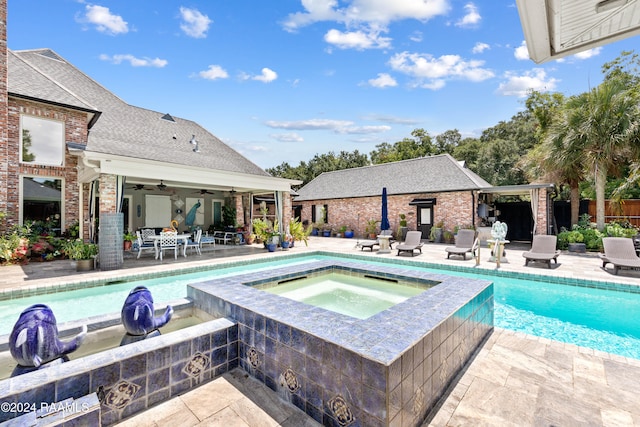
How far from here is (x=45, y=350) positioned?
2.63m

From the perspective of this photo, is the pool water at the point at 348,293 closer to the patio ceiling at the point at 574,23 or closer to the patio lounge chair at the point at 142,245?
the patio ceiling at the point at 574,23

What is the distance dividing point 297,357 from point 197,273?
287 inches

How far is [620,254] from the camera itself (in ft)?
27.3

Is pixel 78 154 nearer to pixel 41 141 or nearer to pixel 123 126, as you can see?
pixel 41 141

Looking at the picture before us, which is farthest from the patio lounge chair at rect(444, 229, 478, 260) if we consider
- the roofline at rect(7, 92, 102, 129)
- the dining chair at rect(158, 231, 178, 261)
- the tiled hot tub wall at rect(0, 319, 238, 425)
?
the roofline at rect(7, 92, 102, 129)

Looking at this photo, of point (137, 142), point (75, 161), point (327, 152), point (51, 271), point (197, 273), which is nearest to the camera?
point (51, 271)

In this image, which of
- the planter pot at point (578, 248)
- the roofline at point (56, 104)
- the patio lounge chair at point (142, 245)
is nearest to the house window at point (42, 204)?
the roofline at point (56, 104)

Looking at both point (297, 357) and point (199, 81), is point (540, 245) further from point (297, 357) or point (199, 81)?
point (199, 81)

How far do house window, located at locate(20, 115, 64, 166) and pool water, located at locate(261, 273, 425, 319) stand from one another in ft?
37.2

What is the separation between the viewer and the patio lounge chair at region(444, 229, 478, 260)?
10.5 metres

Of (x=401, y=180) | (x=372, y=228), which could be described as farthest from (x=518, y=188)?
(x=372, y=228)

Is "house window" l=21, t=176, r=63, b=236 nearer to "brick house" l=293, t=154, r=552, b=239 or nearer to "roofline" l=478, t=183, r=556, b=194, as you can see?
"brick house" l=293, t=154, r=552, b=239

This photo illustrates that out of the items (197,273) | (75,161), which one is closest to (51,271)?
(197,273)

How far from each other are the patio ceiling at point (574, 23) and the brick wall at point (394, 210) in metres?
A: 14.9
